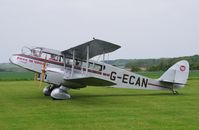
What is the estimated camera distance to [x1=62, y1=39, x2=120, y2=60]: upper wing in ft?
43.2

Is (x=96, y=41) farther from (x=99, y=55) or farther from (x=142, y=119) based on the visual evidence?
(x=142, y=119)

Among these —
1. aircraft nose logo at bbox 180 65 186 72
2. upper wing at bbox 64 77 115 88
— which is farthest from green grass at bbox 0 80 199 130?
aircraft nose logo at bbox 180 65 186 72

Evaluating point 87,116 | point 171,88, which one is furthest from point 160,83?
point 87,116

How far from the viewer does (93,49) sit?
1420cm

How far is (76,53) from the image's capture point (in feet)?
49.1

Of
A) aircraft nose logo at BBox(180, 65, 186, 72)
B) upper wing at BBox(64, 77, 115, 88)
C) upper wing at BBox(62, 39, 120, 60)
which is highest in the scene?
upper wing at BBox(62, 39, 120, 60)

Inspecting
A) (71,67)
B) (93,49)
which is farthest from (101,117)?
(71,67)

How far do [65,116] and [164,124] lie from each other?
8.79 feet

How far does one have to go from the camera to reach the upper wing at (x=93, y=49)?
13.2m

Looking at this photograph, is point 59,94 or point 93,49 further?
point 93,49

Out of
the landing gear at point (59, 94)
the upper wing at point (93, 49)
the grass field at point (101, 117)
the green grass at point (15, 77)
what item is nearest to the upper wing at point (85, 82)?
the landing gear at point (59, 94)

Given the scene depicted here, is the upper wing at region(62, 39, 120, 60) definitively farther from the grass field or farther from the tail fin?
the tail fin

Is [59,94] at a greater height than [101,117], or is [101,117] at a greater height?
[59,94]

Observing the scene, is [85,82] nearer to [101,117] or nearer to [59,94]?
[59,94]
